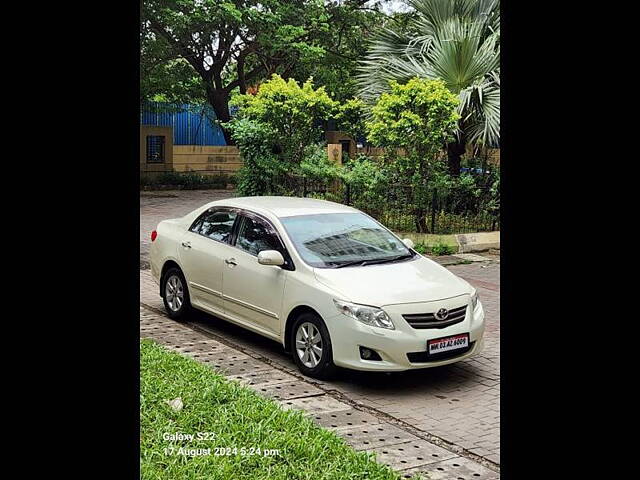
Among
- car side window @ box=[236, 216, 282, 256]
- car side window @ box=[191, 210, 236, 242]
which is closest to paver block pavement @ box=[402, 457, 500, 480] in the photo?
car side window @ box=[236, 216, 282, 256]

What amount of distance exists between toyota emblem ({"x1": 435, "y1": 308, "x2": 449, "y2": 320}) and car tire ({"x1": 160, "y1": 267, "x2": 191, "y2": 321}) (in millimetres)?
2801

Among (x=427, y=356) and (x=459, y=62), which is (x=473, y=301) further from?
(x=459, y=62)

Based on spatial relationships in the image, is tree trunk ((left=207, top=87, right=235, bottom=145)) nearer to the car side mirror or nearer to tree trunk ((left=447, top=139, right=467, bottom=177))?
tree trunk ((left=447, top=139, right=467, bottom=177))

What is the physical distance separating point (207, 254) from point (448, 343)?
8.29ft

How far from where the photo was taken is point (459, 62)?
14578mm

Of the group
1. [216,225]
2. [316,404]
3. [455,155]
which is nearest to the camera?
[316,404]

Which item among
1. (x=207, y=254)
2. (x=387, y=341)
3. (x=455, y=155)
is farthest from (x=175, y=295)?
(x=455, y=155)

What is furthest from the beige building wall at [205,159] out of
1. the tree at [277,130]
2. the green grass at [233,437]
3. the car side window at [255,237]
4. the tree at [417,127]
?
the green grass at [233,437]

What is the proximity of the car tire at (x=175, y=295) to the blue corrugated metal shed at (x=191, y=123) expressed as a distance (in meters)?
20.4

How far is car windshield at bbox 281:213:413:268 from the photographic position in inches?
253
